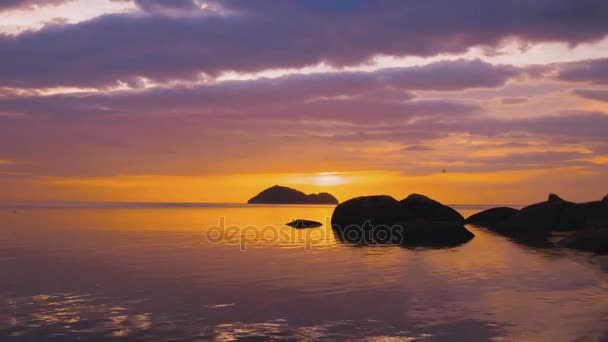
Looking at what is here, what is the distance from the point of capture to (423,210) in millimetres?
50281

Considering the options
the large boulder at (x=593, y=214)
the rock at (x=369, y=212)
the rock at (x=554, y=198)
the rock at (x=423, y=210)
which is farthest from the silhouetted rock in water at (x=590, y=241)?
the rock at (x=554, y=198)

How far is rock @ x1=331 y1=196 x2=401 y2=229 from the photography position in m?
48.9

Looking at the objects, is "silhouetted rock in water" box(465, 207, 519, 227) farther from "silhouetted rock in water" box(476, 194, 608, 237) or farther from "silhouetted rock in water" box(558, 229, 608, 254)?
"silhouetted rock in water" box(558, 229, 608, 254)

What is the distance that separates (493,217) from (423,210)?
18.8 metres

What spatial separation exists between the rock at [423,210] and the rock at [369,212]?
1.12 metres

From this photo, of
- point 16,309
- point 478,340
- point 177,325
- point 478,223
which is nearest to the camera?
point 478,340

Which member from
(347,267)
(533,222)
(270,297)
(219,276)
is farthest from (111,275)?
(533,222)

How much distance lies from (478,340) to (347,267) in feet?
40.3

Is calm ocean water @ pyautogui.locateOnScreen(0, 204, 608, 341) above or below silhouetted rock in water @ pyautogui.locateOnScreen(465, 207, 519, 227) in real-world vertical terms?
below

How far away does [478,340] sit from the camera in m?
10.1

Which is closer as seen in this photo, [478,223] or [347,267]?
[347,267]

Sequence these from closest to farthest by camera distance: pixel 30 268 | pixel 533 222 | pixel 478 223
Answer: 1. pixel 30 268
2. pixel 533 222
3. pixel 478 223

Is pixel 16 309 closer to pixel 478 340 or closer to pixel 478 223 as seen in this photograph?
pixel 478 340

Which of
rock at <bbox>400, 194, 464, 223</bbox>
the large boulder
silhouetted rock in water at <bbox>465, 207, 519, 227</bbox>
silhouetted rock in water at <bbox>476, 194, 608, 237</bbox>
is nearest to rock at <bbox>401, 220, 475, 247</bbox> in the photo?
rock at <bbox>400, 194, 464, 223</bbox>
